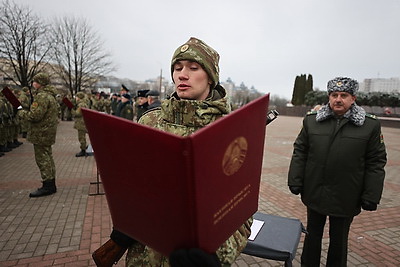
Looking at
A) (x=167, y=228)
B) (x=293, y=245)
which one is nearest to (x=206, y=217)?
(x=167, y=228)

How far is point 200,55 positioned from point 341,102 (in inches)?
75.3

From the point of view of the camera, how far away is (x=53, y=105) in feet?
16.0

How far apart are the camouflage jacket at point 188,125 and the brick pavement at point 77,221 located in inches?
78.2

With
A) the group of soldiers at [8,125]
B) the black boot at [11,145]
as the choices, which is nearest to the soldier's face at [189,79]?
the group of soldiers at [8,125]

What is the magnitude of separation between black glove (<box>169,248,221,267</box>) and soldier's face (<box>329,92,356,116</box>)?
2336mm

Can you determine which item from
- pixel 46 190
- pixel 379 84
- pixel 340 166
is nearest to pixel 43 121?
pixel 46 190

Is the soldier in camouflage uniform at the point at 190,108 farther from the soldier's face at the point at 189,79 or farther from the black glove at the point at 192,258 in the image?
→ the black glove at the point at 192,258

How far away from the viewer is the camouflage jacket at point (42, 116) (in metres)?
4.65

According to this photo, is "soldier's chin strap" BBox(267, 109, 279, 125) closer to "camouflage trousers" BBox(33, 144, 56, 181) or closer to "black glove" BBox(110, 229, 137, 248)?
"black glove" BBox(110, 229, 137, 248)

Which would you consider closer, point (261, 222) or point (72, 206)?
point (261, 222)

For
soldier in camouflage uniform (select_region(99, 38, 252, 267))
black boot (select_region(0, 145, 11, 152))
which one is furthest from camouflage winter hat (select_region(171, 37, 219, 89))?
black boot (select_region(0, 145, 11, 152))

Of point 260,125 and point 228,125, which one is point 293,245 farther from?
point 228,125

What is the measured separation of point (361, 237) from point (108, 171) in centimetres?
435

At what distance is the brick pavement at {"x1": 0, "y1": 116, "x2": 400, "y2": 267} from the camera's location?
10.6 ft
